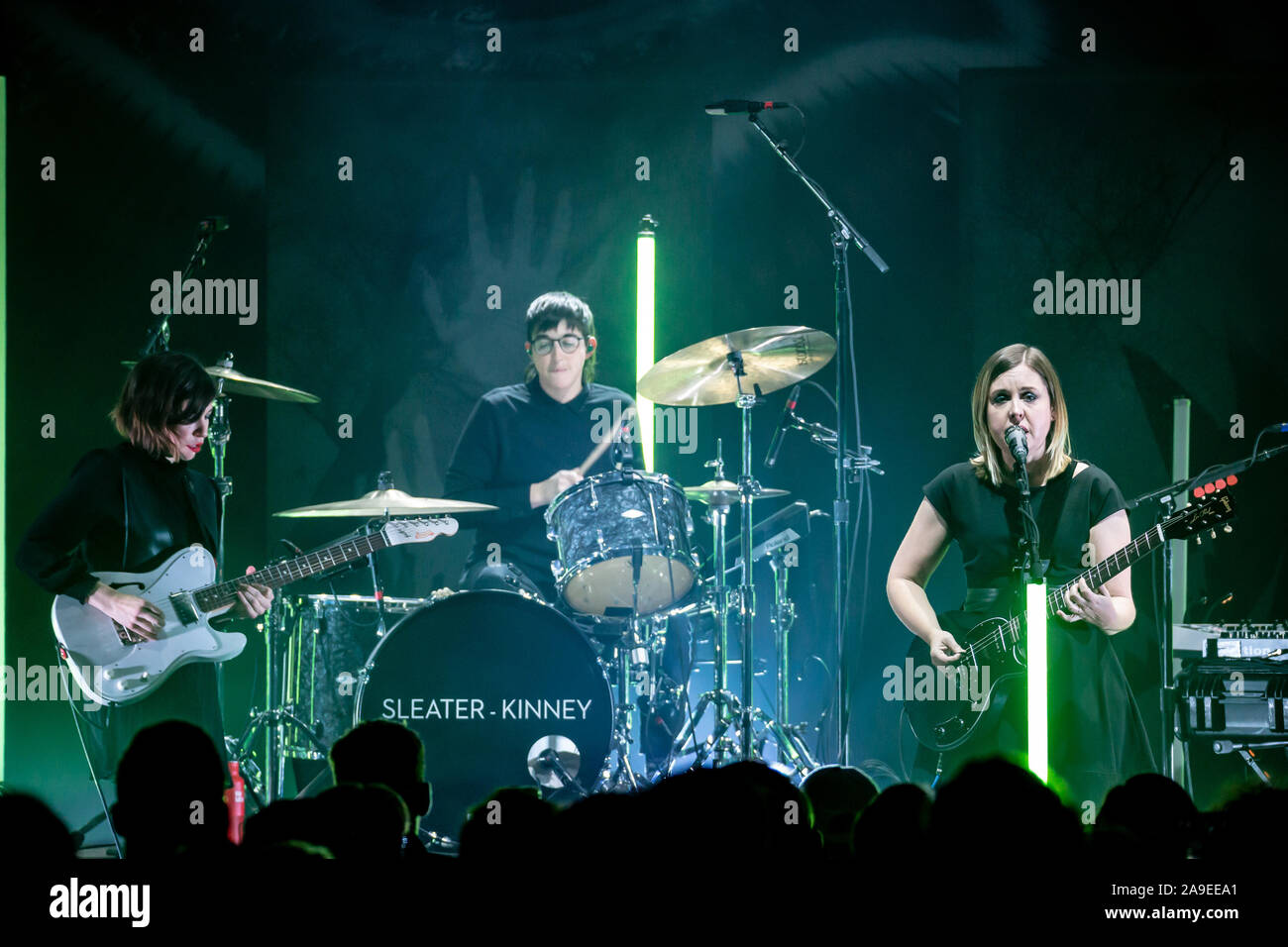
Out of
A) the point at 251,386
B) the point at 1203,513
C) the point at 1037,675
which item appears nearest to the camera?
the point at 1037,675

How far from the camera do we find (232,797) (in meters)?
4.95

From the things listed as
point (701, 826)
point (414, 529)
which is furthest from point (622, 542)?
point (701, 826)

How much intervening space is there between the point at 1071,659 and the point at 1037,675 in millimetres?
998

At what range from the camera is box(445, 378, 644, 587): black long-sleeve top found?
20.8 ft

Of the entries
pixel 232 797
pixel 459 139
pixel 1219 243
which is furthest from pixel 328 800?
pixel 1219 243

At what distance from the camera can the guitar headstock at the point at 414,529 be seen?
546 centimetres

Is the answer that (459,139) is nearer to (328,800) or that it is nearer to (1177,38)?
(1177,38)

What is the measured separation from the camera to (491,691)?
516cm

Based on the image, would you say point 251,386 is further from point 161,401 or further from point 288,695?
point 288,695

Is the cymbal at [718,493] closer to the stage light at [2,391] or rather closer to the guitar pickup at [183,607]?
the guitar pickup at [183,607]

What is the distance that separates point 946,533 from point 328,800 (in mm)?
3739

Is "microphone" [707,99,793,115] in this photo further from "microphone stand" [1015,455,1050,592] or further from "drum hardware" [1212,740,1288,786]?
"drum hardware" [1212,740,1288,786]

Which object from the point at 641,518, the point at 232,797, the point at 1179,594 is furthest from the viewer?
the point at 1179,594

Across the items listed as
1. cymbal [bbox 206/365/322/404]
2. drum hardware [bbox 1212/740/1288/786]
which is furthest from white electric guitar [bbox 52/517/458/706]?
drum hardware [bbox 1212/740/1288/786]
